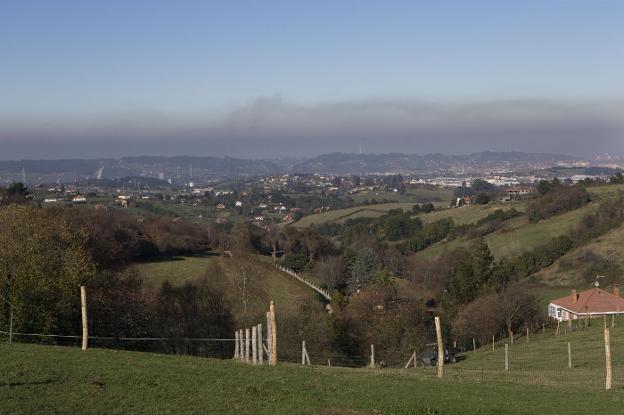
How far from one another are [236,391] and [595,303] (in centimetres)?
5211

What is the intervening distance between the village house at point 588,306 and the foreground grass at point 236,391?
43.7m

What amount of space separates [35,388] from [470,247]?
9313 centimetres

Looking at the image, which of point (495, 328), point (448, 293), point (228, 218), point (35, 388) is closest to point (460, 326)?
point (495, 328)

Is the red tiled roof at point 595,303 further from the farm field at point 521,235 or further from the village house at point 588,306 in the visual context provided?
the farm field at point 521,235

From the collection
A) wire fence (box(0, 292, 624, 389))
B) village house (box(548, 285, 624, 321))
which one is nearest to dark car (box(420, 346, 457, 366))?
wire fence (box(0, 292, 624, 389))

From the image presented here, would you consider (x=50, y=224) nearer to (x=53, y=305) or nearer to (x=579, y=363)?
(x=53, y=305)

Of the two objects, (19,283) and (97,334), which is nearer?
(19,283)

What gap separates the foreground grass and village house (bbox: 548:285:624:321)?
43677 mm

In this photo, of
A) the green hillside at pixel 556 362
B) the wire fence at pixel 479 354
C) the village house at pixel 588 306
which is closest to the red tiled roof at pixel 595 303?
the village house at pixel 588 306

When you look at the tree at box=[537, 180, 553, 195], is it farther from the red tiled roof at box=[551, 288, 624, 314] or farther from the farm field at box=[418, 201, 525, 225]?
the red tiled roof at box=[551, 288, 624, 314]

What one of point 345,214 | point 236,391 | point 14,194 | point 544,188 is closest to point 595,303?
→ point 236,391

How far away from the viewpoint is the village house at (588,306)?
56.4 meters

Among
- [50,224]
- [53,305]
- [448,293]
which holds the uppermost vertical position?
[50,224]

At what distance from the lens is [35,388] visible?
12703 millimetres
